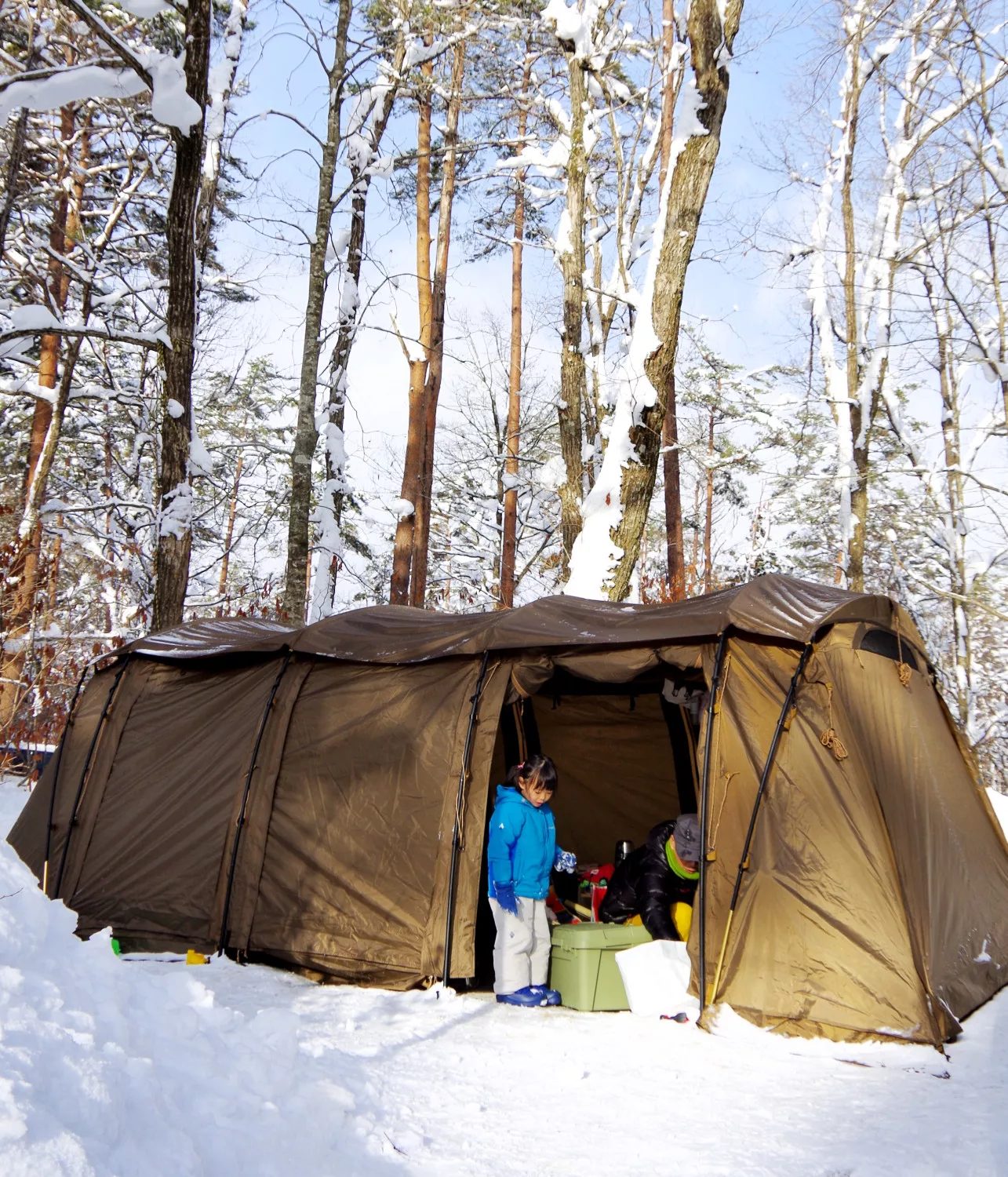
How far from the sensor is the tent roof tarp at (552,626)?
16.3 ft

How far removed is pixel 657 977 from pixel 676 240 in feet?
18.0

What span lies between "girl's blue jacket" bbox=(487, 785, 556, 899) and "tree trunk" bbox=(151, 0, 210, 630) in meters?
3.94

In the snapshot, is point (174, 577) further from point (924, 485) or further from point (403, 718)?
point (924, 485)

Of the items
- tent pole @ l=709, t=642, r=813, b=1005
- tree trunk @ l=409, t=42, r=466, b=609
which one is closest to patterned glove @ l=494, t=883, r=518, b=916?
tent pole @ l=709, t=642, r=813, b=1005

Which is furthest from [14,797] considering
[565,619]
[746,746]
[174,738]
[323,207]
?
[746,746]

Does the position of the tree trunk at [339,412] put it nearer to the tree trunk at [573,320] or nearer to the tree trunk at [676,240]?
the tree trunk at [573,320]

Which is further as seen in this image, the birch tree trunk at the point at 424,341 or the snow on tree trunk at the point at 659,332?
the birch tree trunk at the point at 424,341

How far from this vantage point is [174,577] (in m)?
8.18

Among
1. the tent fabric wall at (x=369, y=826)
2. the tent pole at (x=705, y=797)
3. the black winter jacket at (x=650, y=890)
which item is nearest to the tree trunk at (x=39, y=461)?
the tent fabric wall at (x=369, y=826)

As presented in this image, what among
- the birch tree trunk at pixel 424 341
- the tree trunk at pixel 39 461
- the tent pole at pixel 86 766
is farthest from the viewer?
the birch tree trunk at pixel 424 341

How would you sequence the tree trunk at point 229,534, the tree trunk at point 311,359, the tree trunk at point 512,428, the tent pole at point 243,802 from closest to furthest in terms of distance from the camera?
the tent pole at point 243,802 < the tree trunk at point 311,359 < the tree trunk at point 512,428 < the tree trunk at point 229,534

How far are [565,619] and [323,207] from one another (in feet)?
20.9

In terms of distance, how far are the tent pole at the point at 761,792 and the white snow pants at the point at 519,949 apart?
101cm

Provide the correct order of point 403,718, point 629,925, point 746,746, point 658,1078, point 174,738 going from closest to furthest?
point 658,1078
point 746,746
point 629,925
point 403,718
point 174,738
